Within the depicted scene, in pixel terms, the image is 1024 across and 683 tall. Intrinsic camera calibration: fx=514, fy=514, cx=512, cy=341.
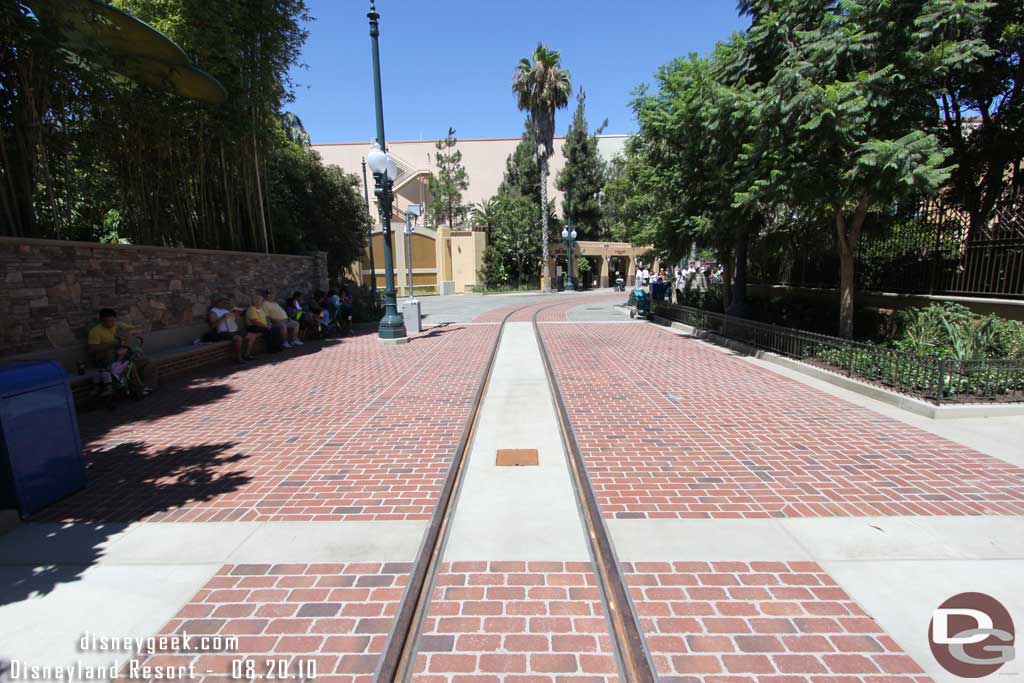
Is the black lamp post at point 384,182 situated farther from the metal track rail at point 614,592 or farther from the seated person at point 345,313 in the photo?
the metal track rail at point 614,592

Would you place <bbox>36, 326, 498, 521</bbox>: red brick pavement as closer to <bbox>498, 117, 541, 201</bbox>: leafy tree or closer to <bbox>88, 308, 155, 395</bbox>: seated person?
<bbox>88, 308, 155, 395</bbox>: seated person

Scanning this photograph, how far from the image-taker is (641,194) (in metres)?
16.4

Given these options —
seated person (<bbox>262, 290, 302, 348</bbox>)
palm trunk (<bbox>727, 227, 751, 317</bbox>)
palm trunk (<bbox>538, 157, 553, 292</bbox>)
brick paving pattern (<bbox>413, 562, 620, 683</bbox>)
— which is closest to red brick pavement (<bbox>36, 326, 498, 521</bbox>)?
brick paving pattern (<bbox>413, 562, 620, 683</bbox>)

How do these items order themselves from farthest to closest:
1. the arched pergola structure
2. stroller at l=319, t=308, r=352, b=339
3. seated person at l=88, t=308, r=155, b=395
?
the arched pergola structure
stroller at l=319, t=308, r=352, b=339
seated person at l=88, t=308, r=155, b=395

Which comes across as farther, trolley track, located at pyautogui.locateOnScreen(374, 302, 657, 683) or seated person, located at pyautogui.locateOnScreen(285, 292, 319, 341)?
seated person, located at pyautogui.locateOnScreen(285, 292, 319, 341)

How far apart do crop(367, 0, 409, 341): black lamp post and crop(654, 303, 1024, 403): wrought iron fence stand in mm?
8915

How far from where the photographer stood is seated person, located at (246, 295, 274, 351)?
11.3m

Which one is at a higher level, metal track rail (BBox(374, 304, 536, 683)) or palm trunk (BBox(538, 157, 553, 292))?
palm trunk (BBox(538, 157, 553, 292))

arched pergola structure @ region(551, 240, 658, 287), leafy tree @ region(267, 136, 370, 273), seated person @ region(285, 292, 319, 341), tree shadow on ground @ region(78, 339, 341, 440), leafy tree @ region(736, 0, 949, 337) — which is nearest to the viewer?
tree shadow on ground @ region(78, 339, 341, 440)

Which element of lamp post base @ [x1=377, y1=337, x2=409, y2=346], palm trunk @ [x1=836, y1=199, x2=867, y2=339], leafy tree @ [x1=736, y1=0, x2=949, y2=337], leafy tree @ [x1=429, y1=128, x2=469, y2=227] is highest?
leafy tree @ [x1=429, y1=128, x2=469, y2=227]

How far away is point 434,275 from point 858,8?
31764mm

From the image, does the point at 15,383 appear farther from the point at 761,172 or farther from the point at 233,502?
the point at 761,172

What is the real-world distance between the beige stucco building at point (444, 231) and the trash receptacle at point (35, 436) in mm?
17452

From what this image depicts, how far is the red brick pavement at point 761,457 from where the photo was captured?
4051 mm
